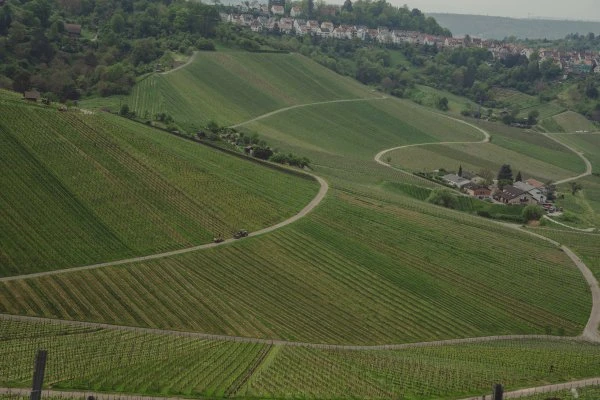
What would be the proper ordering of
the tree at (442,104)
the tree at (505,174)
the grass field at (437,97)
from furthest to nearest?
1. the grass field at (437,97)
2. the tree at (442,104)
3. the tree at (505,174)

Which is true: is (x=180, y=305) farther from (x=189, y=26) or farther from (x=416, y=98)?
(x=416, y=98)

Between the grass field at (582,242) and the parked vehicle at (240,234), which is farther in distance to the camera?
the grass field at (582,242)

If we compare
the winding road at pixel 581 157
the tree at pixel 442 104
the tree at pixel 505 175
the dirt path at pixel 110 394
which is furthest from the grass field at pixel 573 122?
the dirt path at pixel 110 394

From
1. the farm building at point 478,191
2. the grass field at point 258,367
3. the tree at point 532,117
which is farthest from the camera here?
the tree at point 532,117

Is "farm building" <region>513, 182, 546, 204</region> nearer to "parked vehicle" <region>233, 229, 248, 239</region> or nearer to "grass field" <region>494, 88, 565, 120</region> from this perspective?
"parked vehicle" <region>233, 229, 248, 239</region>

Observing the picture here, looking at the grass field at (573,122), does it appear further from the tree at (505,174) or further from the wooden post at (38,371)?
the wooden post at (38,371)

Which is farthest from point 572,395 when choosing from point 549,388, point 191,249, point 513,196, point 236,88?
point 236,88
